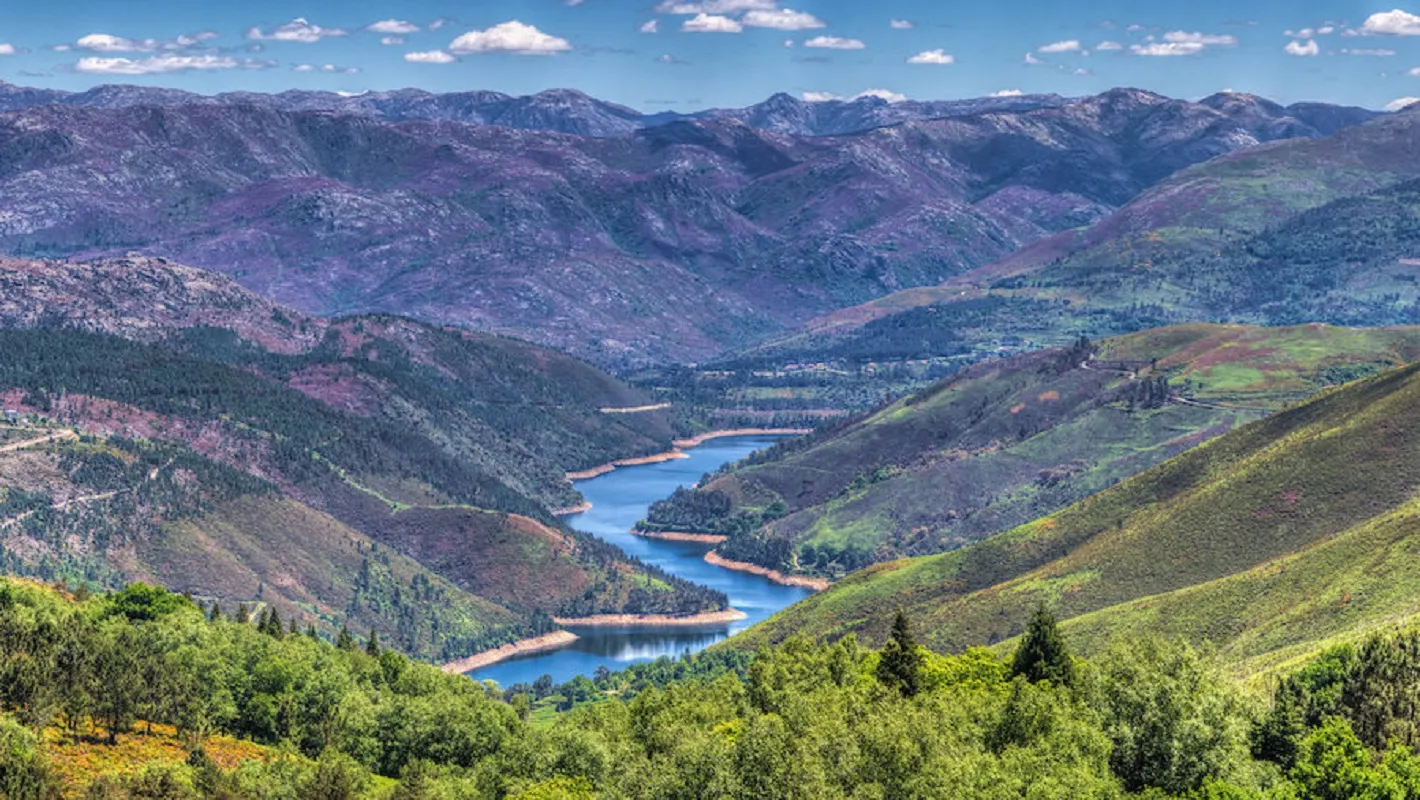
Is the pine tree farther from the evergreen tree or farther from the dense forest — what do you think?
the evergreen tree

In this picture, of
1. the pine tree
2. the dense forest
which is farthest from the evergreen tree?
the pine tree

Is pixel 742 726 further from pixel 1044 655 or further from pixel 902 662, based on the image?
pixel 1044 655

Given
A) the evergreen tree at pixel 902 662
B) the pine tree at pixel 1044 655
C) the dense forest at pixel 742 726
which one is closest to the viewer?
the dense forest at pixel 742 726

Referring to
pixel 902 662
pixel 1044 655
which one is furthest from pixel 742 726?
pixel 1044 655

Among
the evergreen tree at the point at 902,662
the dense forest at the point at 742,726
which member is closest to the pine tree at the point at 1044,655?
the dense forest at the point at 742,726

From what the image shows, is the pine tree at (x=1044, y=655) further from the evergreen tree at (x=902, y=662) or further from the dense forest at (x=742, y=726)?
the evergreen tree at (x=902, y=662)

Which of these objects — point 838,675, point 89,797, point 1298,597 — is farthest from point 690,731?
point 1298,597

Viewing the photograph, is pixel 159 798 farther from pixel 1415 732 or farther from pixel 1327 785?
pixel 1415 732
